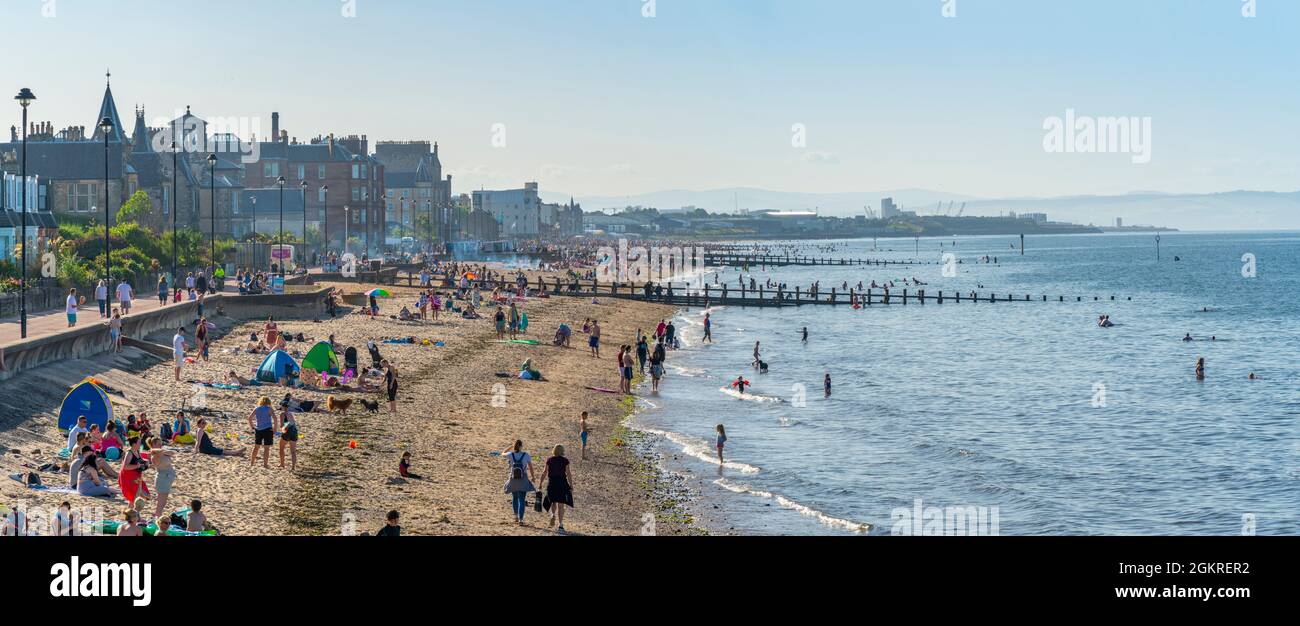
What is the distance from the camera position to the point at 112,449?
70.7 feet

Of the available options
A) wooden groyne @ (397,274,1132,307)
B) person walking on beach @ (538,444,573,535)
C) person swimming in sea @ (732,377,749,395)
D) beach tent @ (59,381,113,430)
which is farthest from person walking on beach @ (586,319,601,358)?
person walking on beach @ (538,444,573,535)

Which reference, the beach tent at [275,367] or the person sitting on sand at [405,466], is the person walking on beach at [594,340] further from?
the person sitting on sand at [405,466]

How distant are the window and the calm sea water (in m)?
38.3

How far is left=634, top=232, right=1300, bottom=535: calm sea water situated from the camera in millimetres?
26828

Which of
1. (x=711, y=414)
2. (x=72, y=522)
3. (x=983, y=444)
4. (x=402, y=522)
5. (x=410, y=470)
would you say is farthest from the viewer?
(x=711, y=414)

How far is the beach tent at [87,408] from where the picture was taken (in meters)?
23.0

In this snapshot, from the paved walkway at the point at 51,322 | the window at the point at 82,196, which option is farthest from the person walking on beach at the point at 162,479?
the window at the point at 82,196

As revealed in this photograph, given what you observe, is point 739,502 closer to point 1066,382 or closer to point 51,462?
point 51,462

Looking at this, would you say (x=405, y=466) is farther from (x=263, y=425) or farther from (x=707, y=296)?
(x=707, y=296)

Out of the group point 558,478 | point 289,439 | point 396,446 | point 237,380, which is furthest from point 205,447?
point 237,380

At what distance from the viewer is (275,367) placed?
34.2m
